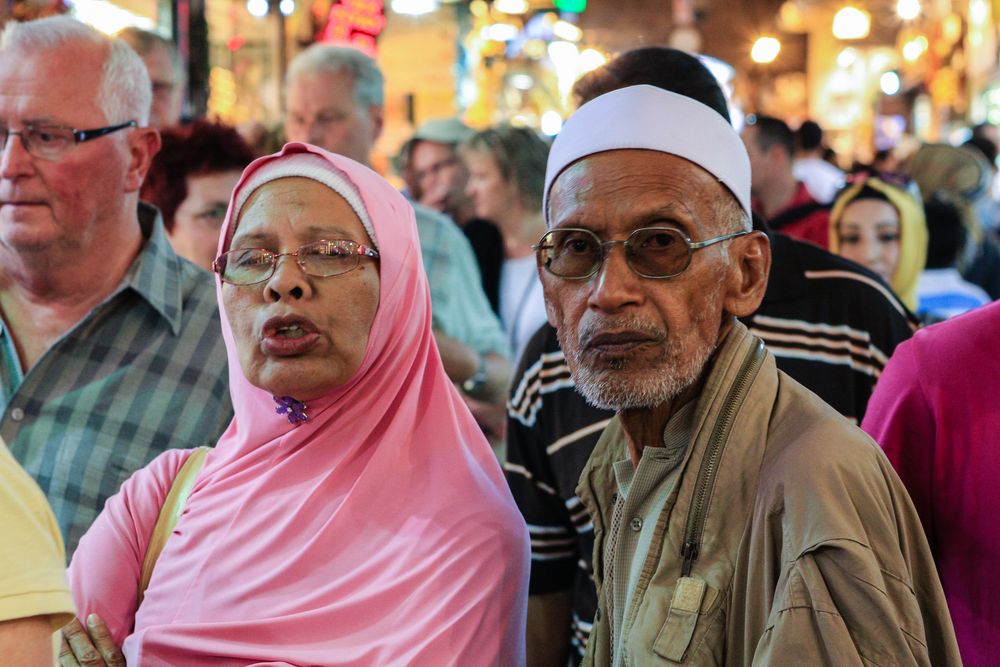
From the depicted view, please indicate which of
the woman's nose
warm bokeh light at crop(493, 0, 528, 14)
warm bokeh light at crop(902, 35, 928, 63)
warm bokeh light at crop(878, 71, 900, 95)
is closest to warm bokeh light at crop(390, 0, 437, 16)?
warm bokeh light at crop(493, 0, 528, 14)

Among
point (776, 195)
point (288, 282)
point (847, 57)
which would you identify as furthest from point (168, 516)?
point (847, 57)

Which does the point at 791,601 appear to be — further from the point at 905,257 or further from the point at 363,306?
the point at 905,257

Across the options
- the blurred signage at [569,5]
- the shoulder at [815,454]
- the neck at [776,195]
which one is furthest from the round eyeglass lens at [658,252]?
the blurred signage at [569,5]

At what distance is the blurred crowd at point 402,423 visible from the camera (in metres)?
1.89

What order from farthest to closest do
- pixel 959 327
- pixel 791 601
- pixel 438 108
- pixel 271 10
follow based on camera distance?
pixel 438 108
pixel 271 10
pixel 959 327
pixel 791 601

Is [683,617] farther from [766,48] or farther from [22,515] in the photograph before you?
[766,48]

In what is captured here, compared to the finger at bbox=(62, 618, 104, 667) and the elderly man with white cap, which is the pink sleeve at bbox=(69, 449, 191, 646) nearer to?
the finger at bbox=(62, 618, 104, 667)

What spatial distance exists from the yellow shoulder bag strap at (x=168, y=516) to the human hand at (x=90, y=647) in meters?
0.13

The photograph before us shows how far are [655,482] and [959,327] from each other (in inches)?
29.3

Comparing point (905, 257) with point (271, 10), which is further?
point (271, 10)

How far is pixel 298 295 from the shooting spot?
2.62 metres

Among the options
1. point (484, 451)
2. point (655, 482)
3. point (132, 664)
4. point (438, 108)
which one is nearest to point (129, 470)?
point (132, 664)

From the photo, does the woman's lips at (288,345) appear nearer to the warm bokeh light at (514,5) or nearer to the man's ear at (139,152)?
the man's ear at (139,152)

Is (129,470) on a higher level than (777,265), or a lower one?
lower
